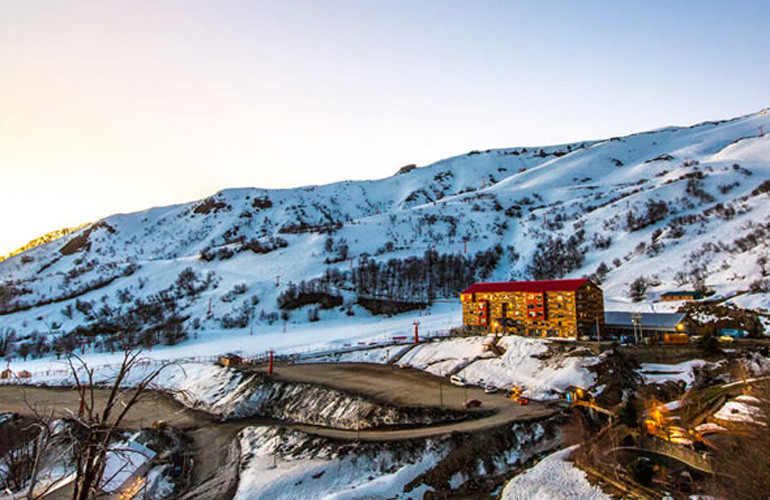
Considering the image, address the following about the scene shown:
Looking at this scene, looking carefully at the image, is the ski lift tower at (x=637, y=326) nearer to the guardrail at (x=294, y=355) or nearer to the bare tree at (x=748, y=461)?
the bare tree at (x=748, y=461)

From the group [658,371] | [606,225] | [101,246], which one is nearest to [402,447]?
[658,371]

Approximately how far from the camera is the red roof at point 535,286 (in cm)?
4947

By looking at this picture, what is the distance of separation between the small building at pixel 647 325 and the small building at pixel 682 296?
1207 centimetres

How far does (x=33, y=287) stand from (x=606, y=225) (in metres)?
157

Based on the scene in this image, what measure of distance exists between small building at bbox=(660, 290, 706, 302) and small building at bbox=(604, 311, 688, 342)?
1207cm

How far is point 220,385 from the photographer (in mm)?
51719

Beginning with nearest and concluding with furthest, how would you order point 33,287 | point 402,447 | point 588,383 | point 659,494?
1. point 659,494
2. point 402,447
3. point 588,383
4. point 33,287

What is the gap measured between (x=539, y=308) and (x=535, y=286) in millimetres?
2745

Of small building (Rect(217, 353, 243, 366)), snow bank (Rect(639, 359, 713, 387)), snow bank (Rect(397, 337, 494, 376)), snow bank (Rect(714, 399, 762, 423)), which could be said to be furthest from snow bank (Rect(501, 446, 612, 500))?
small building (Rect(217, 353, 243, 366))

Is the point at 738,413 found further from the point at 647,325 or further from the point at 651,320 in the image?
A: the point at 651,320

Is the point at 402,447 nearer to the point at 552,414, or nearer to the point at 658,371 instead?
the point at 552,414

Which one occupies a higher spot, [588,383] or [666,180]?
[666,180]

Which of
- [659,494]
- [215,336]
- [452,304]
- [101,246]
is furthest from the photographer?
[101,246]

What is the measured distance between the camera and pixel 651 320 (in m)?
47.1
